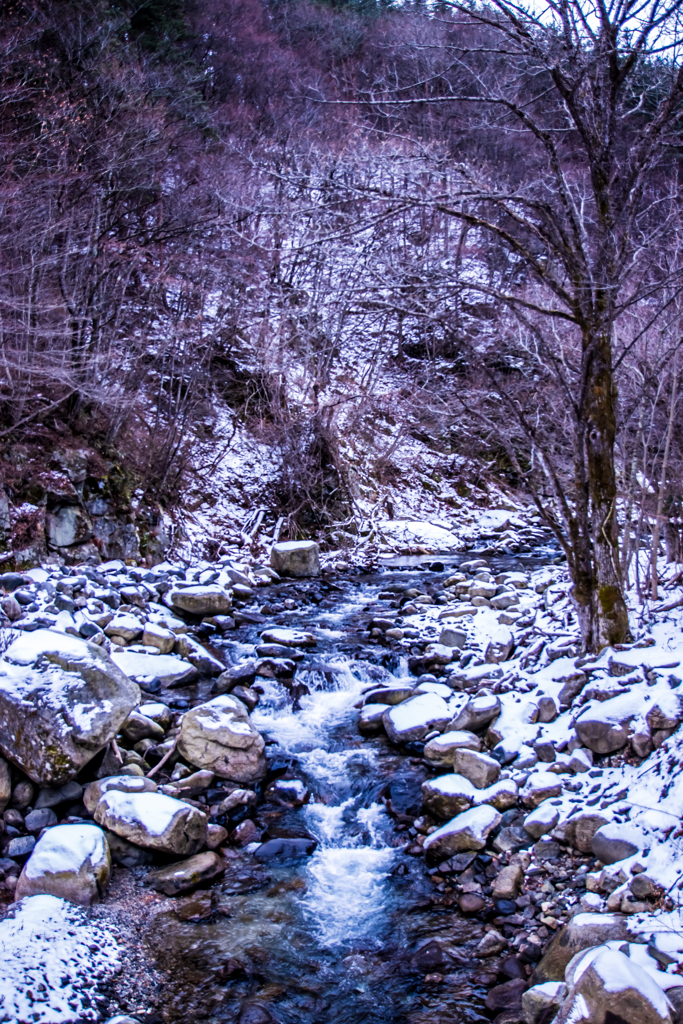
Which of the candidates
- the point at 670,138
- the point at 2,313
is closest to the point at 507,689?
the point at 670,138

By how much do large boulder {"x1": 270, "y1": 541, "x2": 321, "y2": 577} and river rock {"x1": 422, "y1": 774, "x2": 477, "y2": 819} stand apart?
7125mm

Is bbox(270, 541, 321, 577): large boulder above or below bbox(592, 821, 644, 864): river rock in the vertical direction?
below

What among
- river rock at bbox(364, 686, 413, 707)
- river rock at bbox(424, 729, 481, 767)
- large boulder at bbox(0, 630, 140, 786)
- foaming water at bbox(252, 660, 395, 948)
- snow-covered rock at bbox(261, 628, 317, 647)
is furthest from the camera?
snow-covered rock at bbox(261, 628, 317, 647)

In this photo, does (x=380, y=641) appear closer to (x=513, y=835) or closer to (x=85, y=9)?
(x=513, y=835)

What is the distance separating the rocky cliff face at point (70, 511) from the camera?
9172 mm

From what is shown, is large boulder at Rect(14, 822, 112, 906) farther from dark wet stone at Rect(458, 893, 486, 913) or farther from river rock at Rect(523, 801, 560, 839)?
river rock at Rect(523, 801, 560, 839)

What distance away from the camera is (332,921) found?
13.5 feet

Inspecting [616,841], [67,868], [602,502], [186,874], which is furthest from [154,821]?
[602,502]

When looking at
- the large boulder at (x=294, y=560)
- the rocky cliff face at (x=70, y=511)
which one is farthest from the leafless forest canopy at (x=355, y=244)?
the large boulder at (x=294, y=560)

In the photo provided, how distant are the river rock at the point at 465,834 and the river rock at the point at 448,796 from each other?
188 millimetres

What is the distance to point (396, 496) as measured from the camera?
17031 millimetres

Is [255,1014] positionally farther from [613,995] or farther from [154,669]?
[154,669]

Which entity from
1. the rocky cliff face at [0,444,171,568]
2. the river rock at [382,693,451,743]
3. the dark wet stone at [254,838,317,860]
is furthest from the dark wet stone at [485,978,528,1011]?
the rocky cliff face at [0,444,171,568]

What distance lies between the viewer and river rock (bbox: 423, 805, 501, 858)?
447 cm
